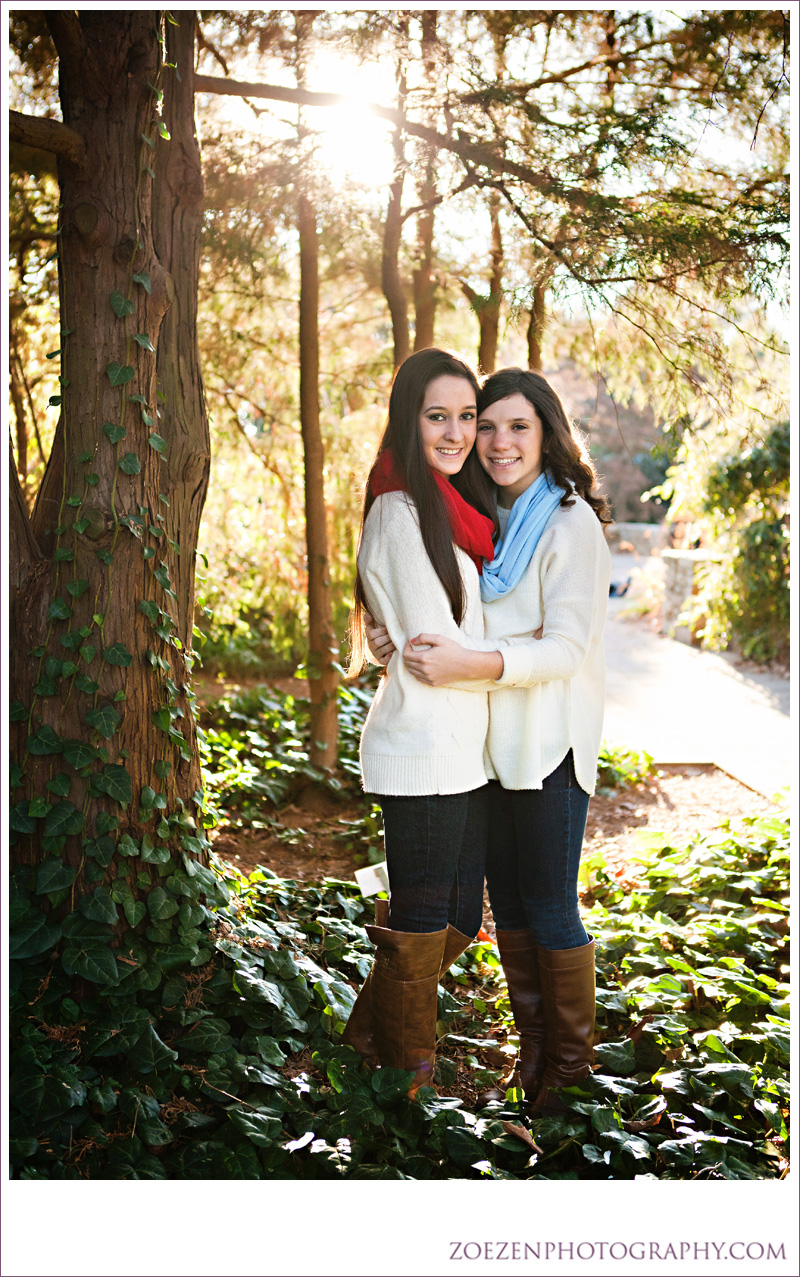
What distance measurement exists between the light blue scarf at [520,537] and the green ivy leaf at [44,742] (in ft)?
3.11

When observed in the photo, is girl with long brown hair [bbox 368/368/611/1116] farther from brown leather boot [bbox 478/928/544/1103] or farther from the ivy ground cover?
the ivy ground cover

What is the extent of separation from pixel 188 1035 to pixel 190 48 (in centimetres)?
240

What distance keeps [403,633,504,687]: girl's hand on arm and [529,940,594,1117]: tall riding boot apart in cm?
61

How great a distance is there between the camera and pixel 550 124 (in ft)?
9.16

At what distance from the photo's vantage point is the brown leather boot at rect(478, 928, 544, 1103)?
81.5 inches

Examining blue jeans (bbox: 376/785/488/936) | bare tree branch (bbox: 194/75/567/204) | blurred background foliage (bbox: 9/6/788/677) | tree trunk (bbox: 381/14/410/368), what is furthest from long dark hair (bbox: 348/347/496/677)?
tree trunk (bbox: 381/14/410/368)

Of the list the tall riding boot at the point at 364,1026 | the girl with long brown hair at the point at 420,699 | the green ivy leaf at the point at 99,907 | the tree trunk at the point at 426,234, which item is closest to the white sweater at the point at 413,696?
the girl with long brown hair at the point at 420,699

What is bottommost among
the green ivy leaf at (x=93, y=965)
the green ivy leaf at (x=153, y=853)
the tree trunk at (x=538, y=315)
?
the green ivy leaf at (x=93, y=965)

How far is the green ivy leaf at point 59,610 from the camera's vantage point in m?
2.05

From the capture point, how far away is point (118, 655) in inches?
82.0

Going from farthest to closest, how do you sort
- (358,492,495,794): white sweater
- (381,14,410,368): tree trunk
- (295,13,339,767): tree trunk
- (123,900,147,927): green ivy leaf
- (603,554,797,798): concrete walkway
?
(603,554,797,798): concrete walkway
(295,13,339,767): tree trunk
(381,14,410,368): tree trunk
(123,900,147,927): green ivy leaf
(358,492,495,794): white sweater

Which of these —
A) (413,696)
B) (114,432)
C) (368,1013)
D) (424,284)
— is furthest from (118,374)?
(424,284)

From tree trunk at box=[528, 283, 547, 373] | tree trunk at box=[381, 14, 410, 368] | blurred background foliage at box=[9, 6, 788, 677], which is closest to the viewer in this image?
blurred background foliage at box=[9, 6, 788, 677]

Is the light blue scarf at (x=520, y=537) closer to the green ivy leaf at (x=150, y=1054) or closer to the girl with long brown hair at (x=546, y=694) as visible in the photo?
the girl with long brown hair at (x=546, y=694)
